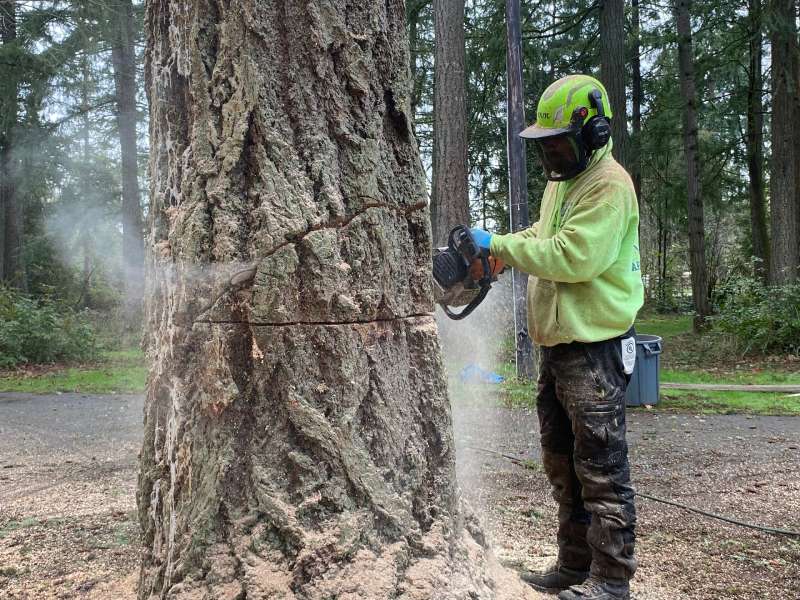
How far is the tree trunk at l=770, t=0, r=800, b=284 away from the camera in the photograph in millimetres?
11773

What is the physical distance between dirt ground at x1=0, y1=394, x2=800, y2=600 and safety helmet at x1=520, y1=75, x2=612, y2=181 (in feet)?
5.89

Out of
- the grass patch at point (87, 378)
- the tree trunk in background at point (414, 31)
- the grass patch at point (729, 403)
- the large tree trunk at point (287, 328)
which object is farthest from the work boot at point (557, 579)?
the tree trunk in background at point (414, 31)

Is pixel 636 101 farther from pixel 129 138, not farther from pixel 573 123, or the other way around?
pixel 573 123

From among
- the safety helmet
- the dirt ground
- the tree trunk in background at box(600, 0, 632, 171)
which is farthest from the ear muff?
the tree trunk in background at box(600, 0, 632, 171)

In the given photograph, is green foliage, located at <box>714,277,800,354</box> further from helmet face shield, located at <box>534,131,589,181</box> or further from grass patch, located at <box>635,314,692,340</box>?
helmet face shield, located at <box>534,131,589,181</box>

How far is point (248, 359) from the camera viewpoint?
1718 mm

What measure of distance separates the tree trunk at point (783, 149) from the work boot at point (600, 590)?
447 inches

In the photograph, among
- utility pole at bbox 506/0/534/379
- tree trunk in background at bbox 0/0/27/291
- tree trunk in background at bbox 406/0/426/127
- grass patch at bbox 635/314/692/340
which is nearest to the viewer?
utility pole at bbox 506/0/534/379

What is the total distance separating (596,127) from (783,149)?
1280cm

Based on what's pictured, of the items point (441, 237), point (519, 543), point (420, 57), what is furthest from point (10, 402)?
point (420, 57)

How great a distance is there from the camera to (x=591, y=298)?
8.14ft

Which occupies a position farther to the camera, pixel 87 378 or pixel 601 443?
pixel 87 378

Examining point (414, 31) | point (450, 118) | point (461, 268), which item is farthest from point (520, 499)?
point (414, 31)

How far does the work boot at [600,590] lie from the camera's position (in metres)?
2.40
